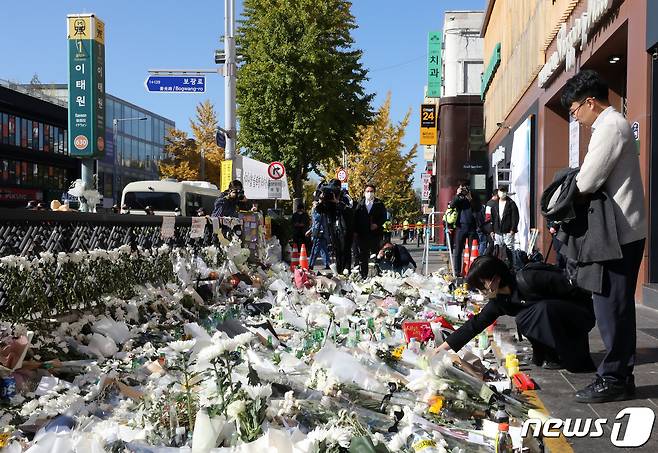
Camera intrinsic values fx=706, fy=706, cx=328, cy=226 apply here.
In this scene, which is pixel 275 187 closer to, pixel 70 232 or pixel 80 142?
pixel 70 232

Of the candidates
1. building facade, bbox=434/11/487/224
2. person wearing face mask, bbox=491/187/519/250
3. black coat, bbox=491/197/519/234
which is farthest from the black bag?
building facade, bbox=434/11/487/224

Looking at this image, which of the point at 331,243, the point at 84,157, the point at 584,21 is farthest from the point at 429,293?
the point at 84,157

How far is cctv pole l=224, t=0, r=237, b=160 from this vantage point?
18.3 metres

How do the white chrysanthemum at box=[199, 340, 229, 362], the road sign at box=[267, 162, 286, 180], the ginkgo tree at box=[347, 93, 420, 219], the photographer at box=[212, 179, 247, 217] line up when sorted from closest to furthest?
the white chrysanthemum at box=[199, 340, 229, 362], the photographer at box=[212, 179, 247, 217], the road sign at box=[267, 162, 286, 180], the ginkgo tree at box=[347, 93, 420, 219]

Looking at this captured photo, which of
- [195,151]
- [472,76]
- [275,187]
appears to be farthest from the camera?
[195,151]

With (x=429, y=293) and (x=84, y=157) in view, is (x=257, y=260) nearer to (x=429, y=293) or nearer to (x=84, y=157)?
(x=429, y=293)

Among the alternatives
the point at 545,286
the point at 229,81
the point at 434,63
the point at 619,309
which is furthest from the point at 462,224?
the point at 434,63

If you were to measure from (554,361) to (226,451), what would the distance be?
3.39 m

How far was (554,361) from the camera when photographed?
5398mm

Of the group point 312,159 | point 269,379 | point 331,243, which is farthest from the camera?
point 312,159

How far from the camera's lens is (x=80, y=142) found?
103 ft

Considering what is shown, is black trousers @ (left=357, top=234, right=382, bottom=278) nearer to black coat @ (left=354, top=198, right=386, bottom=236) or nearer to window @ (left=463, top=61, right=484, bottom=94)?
black coat @ (left=354, top=198, right=386, bottom=236)

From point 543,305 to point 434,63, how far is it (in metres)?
51.1
